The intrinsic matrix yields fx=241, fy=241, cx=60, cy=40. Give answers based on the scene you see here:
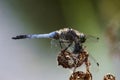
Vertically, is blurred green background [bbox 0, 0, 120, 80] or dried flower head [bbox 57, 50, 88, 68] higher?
blurred green background [bbox 0, 0, 120, 80]

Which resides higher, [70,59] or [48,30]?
[48,30]

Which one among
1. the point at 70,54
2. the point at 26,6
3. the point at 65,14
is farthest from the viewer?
the point at 65,14

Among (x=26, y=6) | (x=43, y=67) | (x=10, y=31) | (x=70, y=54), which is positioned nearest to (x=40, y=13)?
(x=26, y=6)

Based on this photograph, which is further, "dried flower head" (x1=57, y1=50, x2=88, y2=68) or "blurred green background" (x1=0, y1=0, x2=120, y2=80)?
"blurred green background" (x1=0, y1=0, x2=120, y2=80)

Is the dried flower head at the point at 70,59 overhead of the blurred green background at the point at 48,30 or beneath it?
beneath

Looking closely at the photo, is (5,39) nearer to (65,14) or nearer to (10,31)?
(10,31)

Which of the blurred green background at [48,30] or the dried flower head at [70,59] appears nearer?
the dried flower head at [70,59]

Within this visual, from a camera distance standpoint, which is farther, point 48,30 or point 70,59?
point 48,30

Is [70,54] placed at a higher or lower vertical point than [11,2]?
lower
